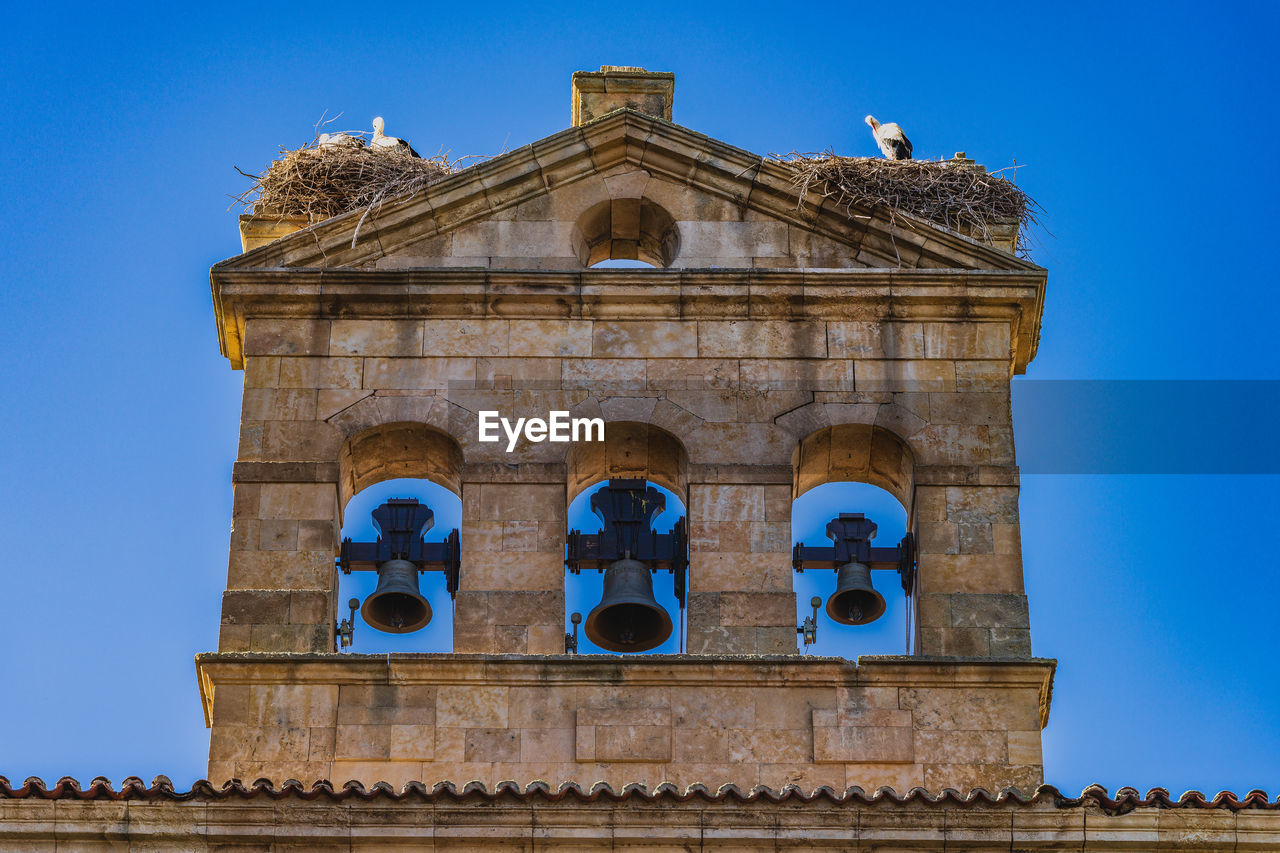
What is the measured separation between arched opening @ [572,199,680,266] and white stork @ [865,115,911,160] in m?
1.95

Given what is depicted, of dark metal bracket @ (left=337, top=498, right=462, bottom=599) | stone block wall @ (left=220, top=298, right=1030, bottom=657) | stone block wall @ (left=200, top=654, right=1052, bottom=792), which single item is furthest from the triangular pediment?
stone block wall @ (left=200, top=654, right=1052, bottom=792)

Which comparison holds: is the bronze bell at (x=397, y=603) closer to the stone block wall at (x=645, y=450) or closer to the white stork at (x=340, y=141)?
the stone block wall at (x=645, y=450)

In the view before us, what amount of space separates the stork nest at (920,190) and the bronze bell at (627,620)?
10.3 ft

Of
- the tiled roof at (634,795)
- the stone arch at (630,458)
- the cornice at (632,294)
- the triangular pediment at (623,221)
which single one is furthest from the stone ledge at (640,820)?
the triangular pediment at (623,221)

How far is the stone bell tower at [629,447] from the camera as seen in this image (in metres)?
18.8

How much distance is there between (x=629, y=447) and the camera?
2048 cm

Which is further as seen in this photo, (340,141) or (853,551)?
(340,141)

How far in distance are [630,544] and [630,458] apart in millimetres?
674

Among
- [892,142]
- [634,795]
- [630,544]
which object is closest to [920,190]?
[892,142]

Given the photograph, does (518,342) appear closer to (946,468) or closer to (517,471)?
(517,471)

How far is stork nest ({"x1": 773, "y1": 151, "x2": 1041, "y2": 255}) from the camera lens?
21438 millimetres

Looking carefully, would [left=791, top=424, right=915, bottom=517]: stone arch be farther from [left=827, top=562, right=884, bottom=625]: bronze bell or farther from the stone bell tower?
[left=827, top=562, right=884, bottom=625]: bronze bell

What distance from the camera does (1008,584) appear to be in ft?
64.3

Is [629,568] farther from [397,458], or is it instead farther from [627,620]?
[397,458]
